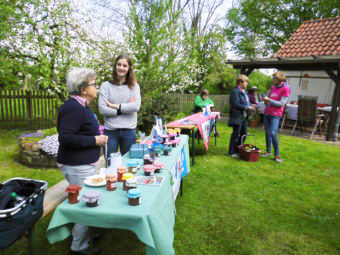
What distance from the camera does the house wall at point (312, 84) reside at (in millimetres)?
9242

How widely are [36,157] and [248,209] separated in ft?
12.2

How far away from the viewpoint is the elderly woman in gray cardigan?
100 inches

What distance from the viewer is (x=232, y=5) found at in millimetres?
21188

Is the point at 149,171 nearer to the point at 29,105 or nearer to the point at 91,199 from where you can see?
the point at 91,199

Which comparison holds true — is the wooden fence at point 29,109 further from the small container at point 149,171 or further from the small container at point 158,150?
the small container at point 149,171

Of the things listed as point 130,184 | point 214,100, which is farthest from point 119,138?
point 214,100

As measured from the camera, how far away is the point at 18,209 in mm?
1471

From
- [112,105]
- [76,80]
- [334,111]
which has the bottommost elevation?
[334,111]

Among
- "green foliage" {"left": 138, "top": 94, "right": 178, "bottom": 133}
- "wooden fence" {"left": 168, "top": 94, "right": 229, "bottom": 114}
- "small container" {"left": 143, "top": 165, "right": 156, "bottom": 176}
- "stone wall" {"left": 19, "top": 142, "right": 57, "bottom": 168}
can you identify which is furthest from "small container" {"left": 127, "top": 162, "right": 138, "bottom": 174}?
"wooden fence" {"left": 168, "top": 94, "right": 229, "bottom": 114}

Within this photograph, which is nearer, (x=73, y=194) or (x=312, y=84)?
(x=73, y=194)

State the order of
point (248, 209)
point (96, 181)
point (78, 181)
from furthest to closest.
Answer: point (248, 209) < point (78, 181) < point (96, 181)

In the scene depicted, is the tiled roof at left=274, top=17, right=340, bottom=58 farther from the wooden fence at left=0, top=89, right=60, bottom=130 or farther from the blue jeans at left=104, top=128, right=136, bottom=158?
the wooden fence at left=0, top=89, right=60, bottom=130

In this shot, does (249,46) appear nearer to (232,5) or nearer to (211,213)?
(232,5)

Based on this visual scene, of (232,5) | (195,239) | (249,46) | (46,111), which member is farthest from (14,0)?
(232,5)
